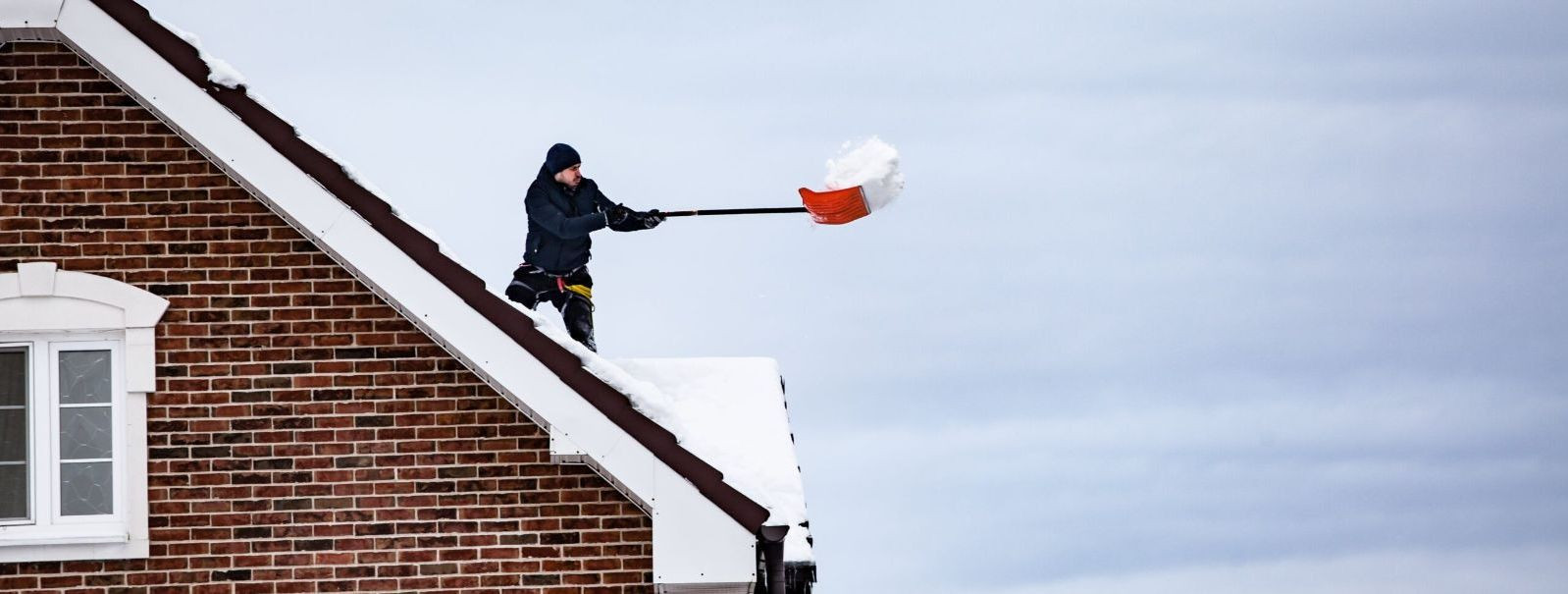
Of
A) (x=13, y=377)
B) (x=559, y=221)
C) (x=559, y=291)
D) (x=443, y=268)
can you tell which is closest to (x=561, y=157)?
(x=559, y=221)

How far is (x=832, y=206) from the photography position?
12.3 m

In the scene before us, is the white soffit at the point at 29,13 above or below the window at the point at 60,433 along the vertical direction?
above

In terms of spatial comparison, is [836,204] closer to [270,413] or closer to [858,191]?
[858,191]

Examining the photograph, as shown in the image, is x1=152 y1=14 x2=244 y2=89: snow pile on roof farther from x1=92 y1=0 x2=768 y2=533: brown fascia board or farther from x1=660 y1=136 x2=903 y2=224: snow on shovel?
x1=660 y1=136 x2=903 y2=224: snow on shovel

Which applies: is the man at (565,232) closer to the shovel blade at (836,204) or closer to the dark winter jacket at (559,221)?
the dark winter jacket at (559,221)

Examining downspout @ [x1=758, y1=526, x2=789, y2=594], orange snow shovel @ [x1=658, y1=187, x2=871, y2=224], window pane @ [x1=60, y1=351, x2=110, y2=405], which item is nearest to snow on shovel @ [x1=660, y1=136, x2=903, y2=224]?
orange snow shovel @ [x1=658, y1=187, x2=871, y2=224]

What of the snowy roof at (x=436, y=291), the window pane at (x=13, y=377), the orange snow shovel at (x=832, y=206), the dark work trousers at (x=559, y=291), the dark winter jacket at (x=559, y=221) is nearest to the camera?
the snowy roof at (x=436, y=291)

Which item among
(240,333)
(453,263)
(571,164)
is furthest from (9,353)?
(571,164)

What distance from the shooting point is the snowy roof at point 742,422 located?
10.4m

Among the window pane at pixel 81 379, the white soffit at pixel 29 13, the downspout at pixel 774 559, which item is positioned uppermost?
the white soffit at pixel 29 13

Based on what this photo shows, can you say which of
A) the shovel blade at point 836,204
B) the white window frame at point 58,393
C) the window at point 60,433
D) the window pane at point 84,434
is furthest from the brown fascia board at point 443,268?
the shovel blade at point 836,204

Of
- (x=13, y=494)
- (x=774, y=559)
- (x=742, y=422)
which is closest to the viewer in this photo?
(x=13, y=494)

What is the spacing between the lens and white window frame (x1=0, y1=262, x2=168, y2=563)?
8.72 metres

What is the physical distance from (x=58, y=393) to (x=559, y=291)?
15.3 feet
